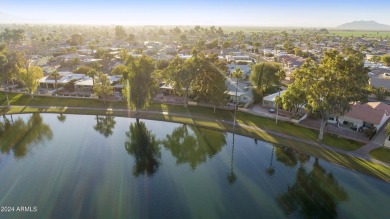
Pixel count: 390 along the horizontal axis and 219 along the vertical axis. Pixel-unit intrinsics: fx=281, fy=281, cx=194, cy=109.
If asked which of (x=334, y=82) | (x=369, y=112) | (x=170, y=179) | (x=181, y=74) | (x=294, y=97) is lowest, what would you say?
(x=170, y=179)

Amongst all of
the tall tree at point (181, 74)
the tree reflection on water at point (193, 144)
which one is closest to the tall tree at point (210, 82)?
the tall tree at point (181, 74)

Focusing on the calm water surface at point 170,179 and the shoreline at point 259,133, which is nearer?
the calm water surface at point 170,179

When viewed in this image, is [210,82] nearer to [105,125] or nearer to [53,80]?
[105,125]

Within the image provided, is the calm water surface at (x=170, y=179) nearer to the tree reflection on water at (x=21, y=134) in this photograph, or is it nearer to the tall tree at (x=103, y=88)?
the tree reflection on water at (x=21, y=134)

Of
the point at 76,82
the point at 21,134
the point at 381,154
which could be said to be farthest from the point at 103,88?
the point at 381,154

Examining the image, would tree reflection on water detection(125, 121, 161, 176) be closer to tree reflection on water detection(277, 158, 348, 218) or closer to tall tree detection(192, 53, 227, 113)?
tall tree detection(192, 53, 227, 113)
